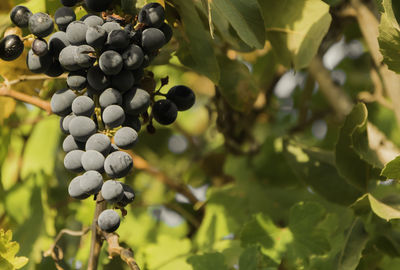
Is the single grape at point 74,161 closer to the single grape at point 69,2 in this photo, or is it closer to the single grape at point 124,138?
the single grape at point 124,138

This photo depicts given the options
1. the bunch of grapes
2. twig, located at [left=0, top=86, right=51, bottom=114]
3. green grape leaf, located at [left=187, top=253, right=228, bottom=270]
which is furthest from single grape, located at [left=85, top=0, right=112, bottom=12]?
green grape leaf, located at [left=187, top=253, right=228, bottom=270]

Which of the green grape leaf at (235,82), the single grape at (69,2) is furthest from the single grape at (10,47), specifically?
the green grape leaf at (235,82)

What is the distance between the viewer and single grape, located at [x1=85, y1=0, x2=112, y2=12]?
891mm

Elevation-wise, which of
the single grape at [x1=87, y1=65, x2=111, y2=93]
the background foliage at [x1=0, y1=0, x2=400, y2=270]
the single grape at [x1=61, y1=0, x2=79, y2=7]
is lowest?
the background foliage at [x1=0, y1=0, x2=400, y2=270]

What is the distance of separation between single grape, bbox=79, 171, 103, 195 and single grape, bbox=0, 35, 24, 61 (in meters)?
0.28

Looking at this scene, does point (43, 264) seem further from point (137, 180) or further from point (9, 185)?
point (137, 180)

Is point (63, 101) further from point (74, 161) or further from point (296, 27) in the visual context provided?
point (296, 27)

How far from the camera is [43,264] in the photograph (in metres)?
1.25

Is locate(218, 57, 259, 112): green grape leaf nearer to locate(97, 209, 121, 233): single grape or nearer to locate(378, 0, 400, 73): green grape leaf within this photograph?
locate(378, 0, 400, 73): green grape leaf

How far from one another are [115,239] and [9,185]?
88 cm

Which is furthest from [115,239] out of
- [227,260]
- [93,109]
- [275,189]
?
[275,189]

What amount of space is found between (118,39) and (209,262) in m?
0.52

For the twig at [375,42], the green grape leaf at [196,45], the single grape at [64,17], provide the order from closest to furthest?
the single grape at [64,17]
the green grape leaf at [196,45]
the twig at [375,42]

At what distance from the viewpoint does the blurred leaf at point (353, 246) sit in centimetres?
103
